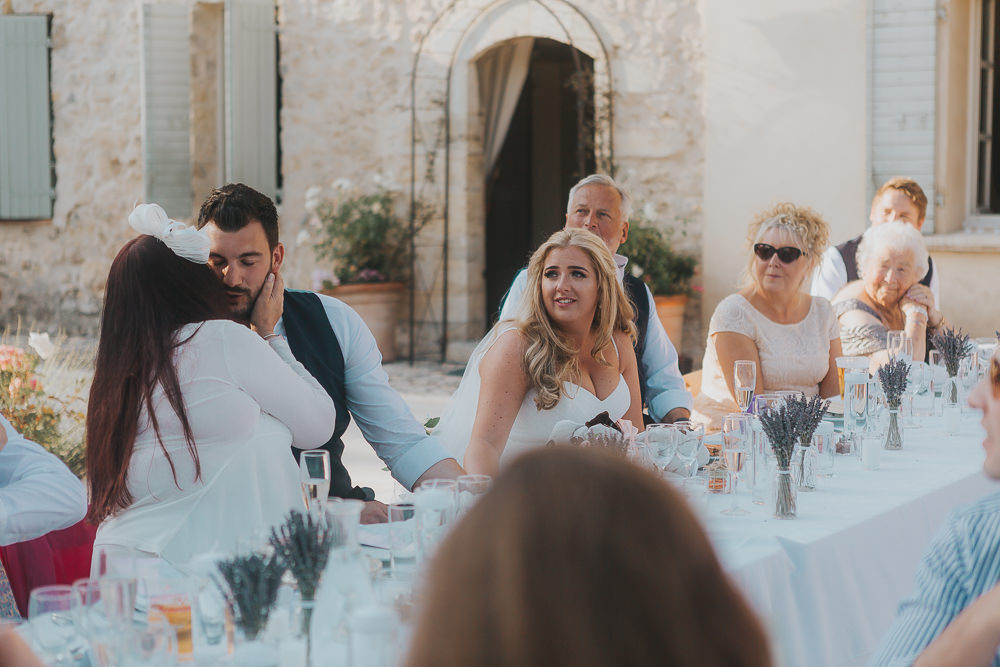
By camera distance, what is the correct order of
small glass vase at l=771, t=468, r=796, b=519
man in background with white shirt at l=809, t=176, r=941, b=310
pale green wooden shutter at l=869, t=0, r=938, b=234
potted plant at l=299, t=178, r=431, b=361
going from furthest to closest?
1. potted plant at l=299, t=178, r=431, b=361
2. pale green wooden shutter at l=869, t=0, r=938, b=234
3. man in background with white shirt at l=809, t=176, r=941, b=310
4. small glass vase at l=771, t=468, r=796, b=519

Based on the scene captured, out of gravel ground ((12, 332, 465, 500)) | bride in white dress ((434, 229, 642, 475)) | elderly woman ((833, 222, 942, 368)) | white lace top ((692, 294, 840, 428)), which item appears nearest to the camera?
bride in white dress ((434, 229, 642, 475))

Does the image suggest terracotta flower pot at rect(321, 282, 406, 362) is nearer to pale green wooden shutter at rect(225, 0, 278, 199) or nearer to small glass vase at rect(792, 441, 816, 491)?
pale green wooden shutter at rect(225, 0, 278, 199)

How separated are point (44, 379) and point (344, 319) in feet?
8.04

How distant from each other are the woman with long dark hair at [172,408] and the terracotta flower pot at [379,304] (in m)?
6.37

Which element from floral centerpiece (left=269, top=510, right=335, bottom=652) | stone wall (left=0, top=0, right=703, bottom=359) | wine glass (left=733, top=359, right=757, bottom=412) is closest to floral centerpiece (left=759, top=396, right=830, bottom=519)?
wine glass (left=733, top=359, right=757, bottom=412)

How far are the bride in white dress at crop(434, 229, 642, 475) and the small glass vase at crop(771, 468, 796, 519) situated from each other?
2.67 ft

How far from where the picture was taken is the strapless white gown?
3.30 m

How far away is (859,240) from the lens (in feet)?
19.5

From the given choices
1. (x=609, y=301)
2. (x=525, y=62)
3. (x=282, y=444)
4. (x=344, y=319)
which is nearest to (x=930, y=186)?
(x=525, y=62)

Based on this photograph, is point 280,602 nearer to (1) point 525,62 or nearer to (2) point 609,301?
(2) point 609,301

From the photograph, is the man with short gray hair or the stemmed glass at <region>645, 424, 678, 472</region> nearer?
the stemmed glass at <region>645, 424, 678, 472</region>

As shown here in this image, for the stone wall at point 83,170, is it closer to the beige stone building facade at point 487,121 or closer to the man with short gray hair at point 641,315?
the beige stone building facade at point 487,121

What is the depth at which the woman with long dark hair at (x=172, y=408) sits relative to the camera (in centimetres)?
230

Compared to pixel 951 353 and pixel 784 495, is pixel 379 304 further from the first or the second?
pixel 784 495
